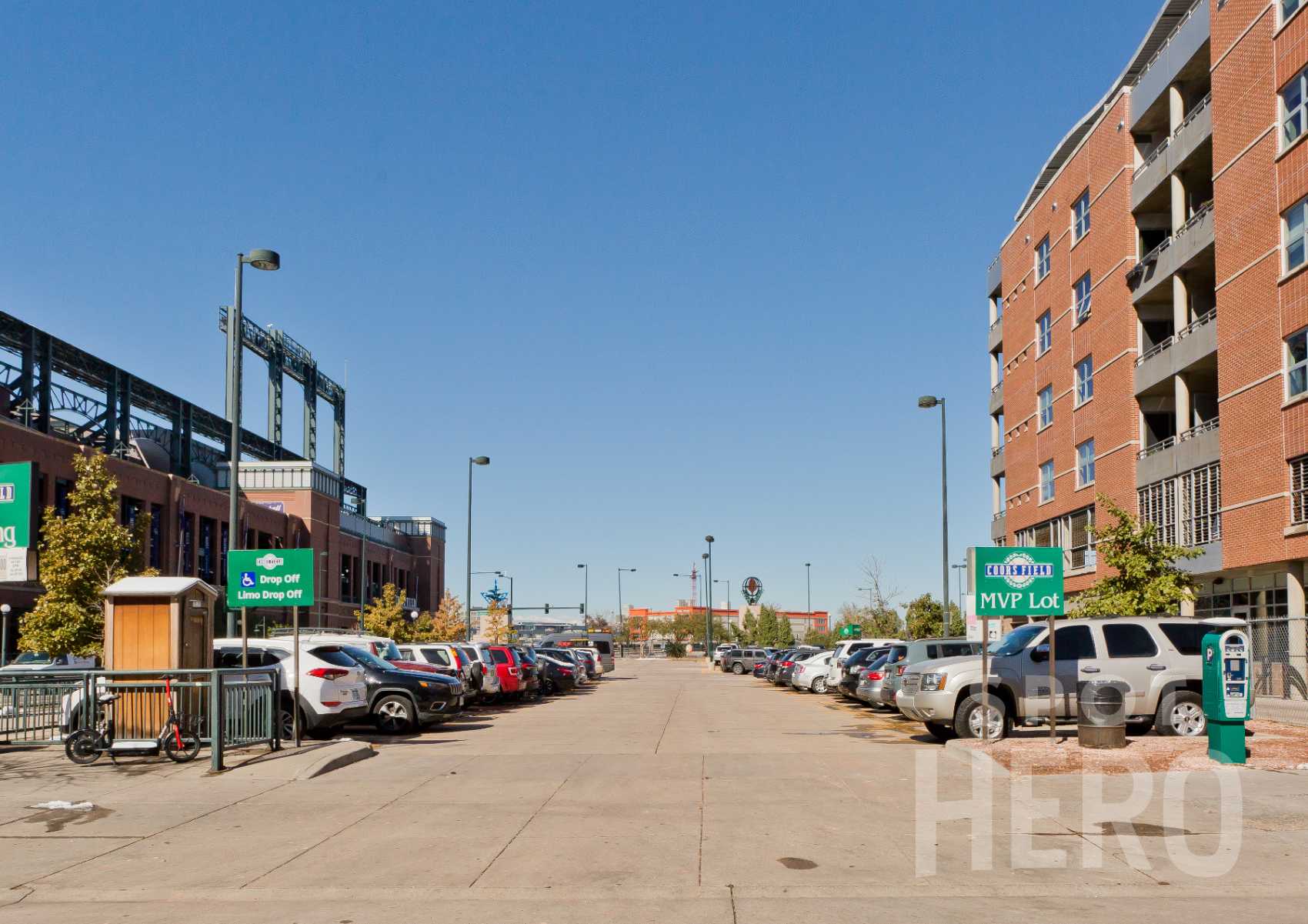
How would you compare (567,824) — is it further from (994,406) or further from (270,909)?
(994,406)

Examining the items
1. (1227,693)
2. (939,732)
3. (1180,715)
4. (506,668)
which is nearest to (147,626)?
(939,732)

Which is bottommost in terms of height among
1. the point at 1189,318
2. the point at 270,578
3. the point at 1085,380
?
the point at 270,578

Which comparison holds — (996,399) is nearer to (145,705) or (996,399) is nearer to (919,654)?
(919,654)

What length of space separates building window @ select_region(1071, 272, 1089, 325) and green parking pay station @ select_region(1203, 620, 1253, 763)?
1254 inches

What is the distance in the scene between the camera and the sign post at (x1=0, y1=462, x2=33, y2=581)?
17.5m

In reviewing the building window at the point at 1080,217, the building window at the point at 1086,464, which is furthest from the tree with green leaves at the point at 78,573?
the building window at the point at 1080,217

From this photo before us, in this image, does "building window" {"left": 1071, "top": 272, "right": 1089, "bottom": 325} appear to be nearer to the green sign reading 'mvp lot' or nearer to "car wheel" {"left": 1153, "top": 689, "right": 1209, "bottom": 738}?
"car wheel" {"left": 1153, "top": 689, "right": 1209, "bottom": 738}

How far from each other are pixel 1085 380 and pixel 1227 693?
32807mm

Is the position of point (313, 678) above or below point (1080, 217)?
below

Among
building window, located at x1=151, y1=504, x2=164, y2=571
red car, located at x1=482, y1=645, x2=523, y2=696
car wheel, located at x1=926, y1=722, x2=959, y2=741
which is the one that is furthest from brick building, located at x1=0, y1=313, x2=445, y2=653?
car wheel, located at x1=926, y1=722, x2=959, y2=741

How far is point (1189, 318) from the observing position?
37.8 metres

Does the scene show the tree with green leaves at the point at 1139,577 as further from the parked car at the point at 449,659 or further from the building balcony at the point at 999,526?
the building balcony at the point at 999,526

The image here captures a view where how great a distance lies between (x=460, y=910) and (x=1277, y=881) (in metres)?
5.77

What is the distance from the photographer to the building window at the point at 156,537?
62719 millimetres
